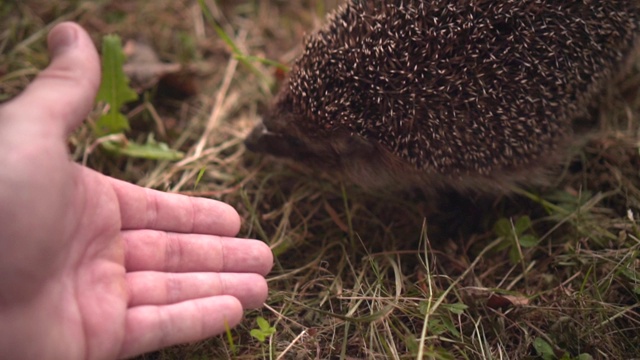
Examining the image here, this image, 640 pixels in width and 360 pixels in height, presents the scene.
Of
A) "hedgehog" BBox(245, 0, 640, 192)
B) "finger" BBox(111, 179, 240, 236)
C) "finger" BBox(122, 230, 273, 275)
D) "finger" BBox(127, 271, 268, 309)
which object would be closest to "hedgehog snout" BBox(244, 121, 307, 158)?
"hedgehog" BBox(245, 0, 640, 192)

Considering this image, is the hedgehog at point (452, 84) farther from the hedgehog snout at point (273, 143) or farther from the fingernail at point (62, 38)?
the fingernail at point (62, 38)

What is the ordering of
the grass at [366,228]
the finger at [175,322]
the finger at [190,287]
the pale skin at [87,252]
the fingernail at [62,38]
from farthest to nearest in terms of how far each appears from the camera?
the grass at [366,228]
the finger at [190,287]
the finger at [175,322]
the fingernail at [62,38]
the pale skin at [87,252]

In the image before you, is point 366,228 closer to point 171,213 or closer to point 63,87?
point 171,213

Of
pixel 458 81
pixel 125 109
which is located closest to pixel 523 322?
pixel 458 81

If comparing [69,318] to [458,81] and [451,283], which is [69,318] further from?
[458,81]

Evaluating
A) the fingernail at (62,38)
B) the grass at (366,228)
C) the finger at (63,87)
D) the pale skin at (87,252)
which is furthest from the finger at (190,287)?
the fingernail at (62,38)

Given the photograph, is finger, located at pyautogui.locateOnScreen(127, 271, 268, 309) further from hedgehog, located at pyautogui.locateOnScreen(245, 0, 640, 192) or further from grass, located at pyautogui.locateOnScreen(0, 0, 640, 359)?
hedgehog, located at pyautogui.locateOnScreen(245, 0, 640, 192)

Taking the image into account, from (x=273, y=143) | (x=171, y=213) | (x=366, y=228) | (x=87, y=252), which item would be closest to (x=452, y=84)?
(x=366, y=228)
